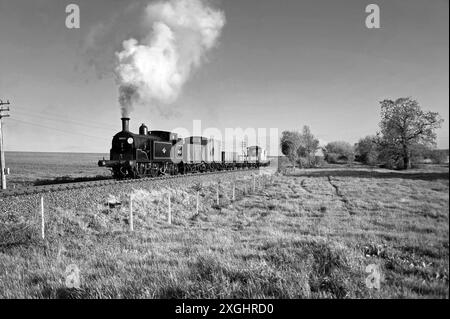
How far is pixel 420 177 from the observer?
263 cm

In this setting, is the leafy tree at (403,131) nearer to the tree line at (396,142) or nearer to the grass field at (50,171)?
the tree line at (396,142)

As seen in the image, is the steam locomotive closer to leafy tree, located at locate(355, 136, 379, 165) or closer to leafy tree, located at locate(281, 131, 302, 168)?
leafy tree, located at locate(281, 131, 302, 168)

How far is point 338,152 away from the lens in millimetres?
4043

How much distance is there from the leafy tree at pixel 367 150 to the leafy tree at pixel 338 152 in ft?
0.52

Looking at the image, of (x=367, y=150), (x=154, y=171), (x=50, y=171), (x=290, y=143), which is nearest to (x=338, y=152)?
(x=367, y=150)

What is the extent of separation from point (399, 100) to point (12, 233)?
1205 centimetres

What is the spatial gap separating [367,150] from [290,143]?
3.44 feet

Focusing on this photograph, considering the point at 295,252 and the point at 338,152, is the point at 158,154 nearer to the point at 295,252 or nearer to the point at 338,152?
the point at 295,252

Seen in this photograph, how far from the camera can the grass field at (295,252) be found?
2.58 metres

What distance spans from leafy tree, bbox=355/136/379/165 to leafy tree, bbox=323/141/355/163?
16cm

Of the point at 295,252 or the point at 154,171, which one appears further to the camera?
the point at 154,171
